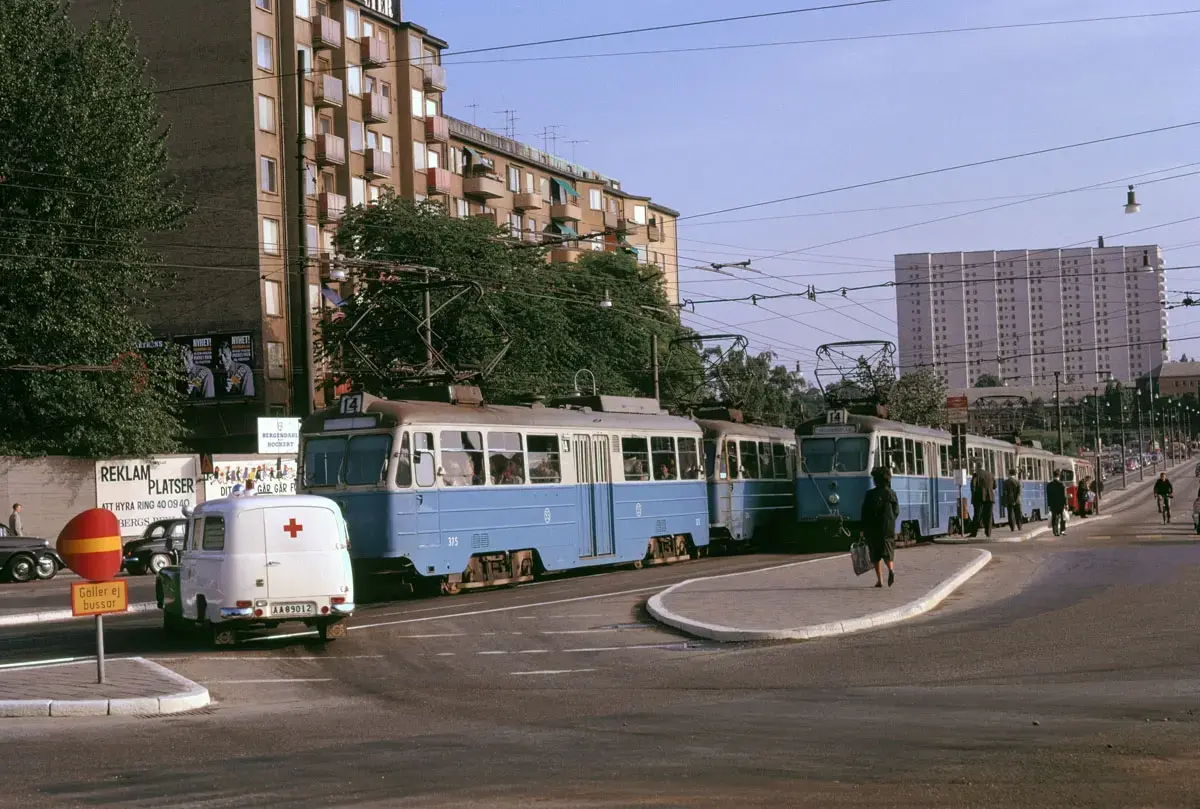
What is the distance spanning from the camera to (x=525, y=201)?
286ft

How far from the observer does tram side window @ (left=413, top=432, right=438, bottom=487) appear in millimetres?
22531

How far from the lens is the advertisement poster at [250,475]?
147 ft

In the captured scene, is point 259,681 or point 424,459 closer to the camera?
point 259,681

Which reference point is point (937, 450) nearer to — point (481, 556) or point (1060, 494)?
point (1060, 494)

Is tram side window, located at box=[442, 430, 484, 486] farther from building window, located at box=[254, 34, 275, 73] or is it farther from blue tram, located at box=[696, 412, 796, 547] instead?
building window, located at box=[254, 34, 275, 73]

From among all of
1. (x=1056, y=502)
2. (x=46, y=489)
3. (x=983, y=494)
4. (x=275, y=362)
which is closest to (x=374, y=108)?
(x=275, y=362)

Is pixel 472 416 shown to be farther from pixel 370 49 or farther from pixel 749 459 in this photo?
pixel 370 49

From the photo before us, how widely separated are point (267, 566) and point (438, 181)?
60.3 metres

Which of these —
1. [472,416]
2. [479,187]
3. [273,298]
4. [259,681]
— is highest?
[479,187]

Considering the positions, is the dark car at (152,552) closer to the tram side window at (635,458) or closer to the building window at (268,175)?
the tram side window at (635,458)

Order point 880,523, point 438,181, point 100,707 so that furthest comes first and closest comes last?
point 438,181 < point 880,523 < point 100,707

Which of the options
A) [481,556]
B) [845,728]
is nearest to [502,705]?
[845,728]

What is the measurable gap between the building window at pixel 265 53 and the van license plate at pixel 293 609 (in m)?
47.9

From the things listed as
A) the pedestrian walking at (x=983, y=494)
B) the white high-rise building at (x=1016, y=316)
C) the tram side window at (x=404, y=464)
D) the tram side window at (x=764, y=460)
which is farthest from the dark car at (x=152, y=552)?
the white high-rise building at (x=1016, y=316)
